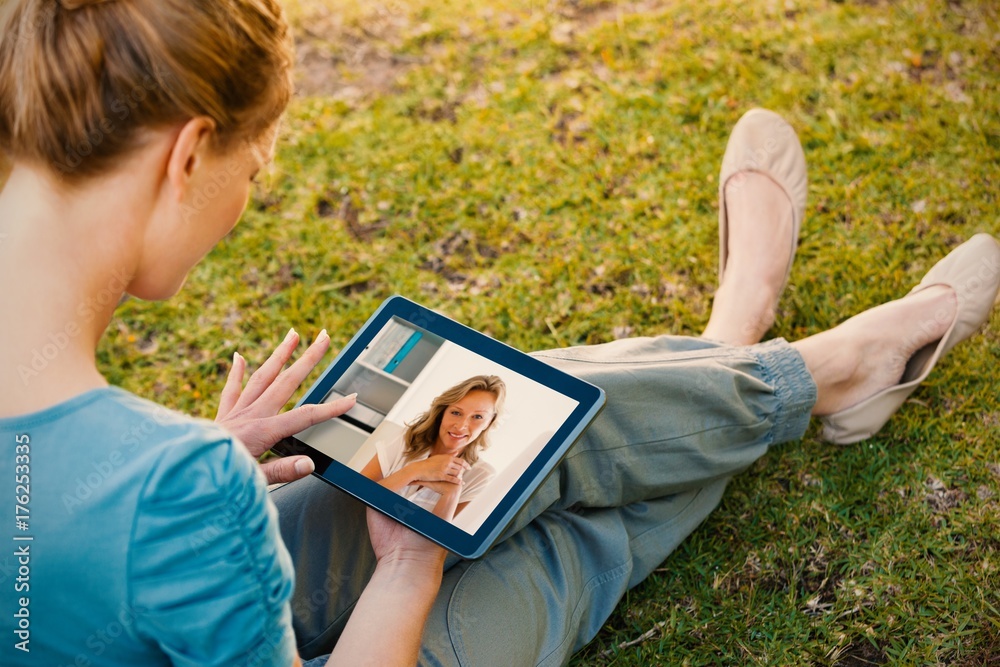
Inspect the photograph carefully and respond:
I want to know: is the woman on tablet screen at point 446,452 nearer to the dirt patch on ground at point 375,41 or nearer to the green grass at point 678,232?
the green grass at point 678,232

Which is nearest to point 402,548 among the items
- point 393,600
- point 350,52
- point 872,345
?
point 393,600

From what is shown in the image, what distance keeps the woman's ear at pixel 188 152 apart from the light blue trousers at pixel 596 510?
757 mm

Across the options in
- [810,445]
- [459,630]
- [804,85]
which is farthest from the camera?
[804,85]

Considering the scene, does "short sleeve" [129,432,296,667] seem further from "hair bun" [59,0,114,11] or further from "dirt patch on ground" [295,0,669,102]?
"dirt patch on ground" [295,0,669,102]

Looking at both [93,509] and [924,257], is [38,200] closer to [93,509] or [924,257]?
[93,509]

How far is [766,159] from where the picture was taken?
9.10 ft

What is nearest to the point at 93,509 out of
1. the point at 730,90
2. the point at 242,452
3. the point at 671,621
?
the point at 242,452

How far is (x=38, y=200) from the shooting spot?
121 centimetres

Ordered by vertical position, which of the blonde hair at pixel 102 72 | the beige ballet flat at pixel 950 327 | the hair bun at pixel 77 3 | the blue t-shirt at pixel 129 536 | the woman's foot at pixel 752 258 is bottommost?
the beige ballet flat at pixel 950 327

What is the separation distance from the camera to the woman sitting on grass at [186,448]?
1.11 meters

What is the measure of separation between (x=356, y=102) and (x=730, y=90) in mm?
1538

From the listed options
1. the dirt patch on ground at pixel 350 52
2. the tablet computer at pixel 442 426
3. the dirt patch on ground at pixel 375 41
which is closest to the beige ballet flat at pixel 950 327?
the tablet computer at pixel 442 426

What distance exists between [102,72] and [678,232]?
6.91 ft

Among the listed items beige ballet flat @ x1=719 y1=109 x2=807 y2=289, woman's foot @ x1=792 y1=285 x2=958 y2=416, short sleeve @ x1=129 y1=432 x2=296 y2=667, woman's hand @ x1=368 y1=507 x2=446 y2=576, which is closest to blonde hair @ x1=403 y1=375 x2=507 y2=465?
woman's hand @ x1=368 y1=507 x2=446 y2=576
